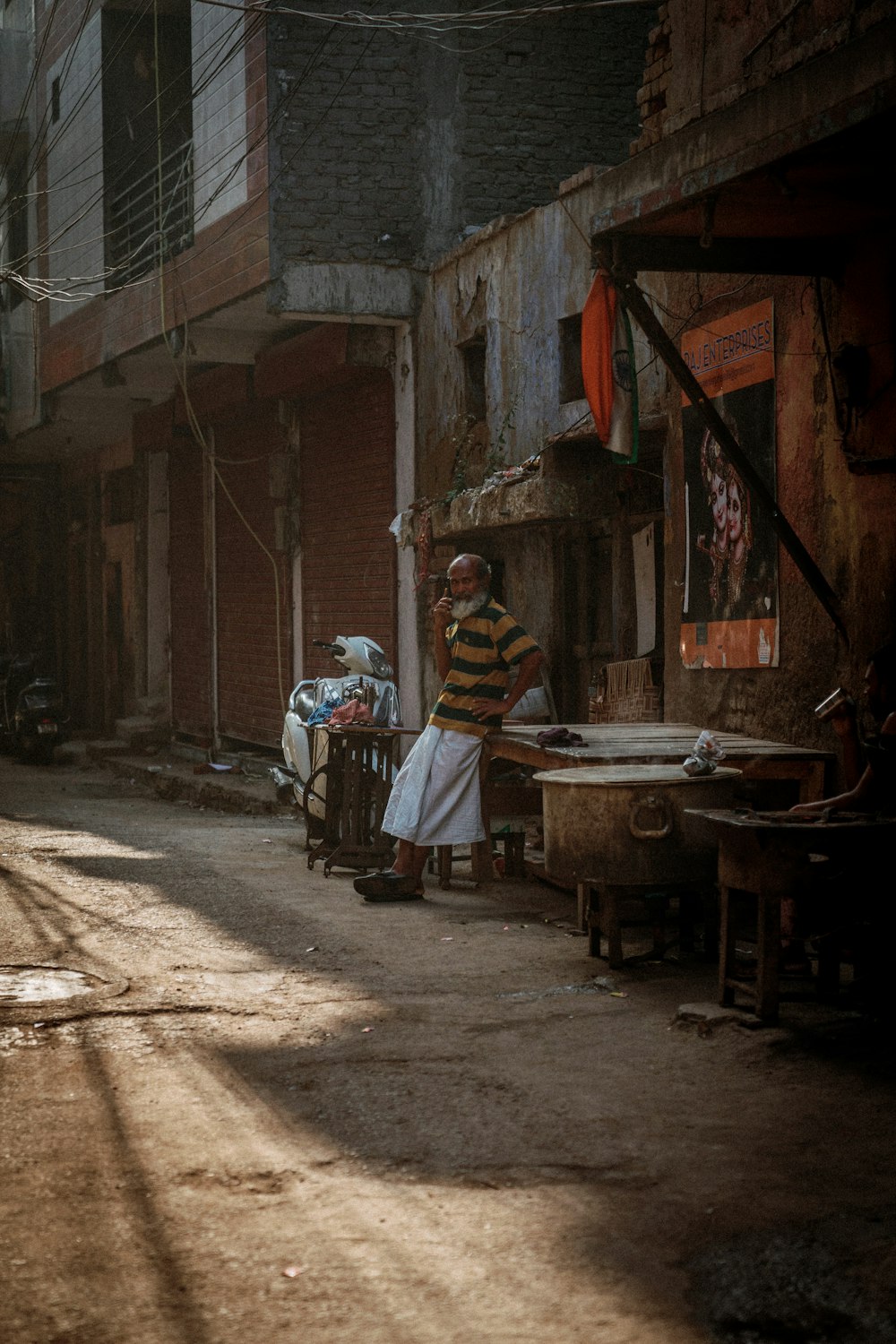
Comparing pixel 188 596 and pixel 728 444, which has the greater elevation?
pixel 728 444

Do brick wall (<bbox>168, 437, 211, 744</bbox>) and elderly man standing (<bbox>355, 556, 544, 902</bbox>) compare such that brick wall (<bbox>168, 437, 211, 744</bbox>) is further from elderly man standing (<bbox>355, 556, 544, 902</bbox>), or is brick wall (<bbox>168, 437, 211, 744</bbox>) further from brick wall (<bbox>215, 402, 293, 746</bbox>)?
elderly man standing (<bbox>355, 556, 544, 902</bbox>)

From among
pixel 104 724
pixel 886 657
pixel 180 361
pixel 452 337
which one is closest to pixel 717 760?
pixel 886 657

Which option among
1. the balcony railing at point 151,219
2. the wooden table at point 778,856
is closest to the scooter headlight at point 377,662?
the balcony railing at point 151,219

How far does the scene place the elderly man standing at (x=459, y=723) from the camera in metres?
8.65

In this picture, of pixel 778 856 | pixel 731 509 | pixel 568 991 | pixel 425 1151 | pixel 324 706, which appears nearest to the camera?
pixel 425 1151

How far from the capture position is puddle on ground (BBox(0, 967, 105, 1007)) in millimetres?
6266

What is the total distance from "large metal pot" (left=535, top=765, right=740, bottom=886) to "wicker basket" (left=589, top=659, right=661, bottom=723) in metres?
3.28

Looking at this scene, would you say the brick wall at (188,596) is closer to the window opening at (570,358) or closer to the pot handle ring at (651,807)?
the window opening at (570,358)

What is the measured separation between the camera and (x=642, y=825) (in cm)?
652

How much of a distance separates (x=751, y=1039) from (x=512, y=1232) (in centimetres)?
202

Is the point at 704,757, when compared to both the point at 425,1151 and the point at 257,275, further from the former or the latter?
the point at 257,275

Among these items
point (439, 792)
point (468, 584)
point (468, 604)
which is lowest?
point (439, 792)

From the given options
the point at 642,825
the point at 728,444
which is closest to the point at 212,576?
the point at 728,444

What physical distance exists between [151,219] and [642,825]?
1278cm
